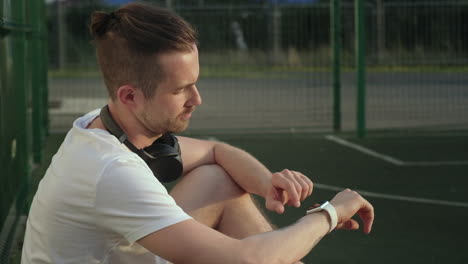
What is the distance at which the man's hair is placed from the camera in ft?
9.86

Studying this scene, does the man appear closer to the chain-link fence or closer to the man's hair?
the man's hair

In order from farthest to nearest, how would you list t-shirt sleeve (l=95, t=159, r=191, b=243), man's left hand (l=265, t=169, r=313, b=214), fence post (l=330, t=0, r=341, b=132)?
1. fence post (l=330, t=0, r=341, b=132)
2. man's left hand (l=265, t=169, r=313, b=214)
3. t-shirt sleeve (l=95, t=159, r=191, b=243)

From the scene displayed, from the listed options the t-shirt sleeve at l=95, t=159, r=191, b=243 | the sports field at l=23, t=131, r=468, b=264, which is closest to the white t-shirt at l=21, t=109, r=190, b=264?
the t-shirt sleeve at l=95, t=159, r=191, b=243

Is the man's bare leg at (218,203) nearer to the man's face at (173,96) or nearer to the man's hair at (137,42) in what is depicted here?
the man's face at (173,96)

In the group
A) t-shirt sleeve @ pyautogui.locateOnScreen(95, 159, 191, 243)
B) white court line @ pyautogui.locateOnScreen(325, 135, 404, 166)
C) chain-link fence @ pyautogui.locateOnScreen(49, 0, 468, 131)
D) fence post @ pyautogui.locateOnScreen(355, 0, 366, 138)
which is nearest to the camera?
t-shirt sleeve @ pyautogui.locateOnScreen(95, 159, 191, 243)

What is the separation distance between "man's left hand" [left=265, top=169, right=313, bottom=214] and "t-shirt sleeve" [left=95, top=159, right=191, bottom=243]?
594mm

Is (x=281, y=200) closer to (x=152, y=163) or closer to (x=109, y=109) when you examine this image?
(x=152, y=163)

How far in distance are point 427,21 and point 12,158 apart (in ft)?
30.8

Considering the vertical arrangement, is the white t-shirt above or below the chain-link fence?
above

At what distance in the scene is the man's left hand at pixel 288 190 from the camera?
3.40 meters

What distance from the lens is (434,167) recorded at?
9.06m

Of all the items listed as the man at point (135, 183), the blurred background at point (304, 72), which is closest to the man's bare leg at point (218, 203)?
the man at point (135, 183)

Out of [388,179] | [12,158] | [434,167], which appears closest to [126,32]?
[12,158]

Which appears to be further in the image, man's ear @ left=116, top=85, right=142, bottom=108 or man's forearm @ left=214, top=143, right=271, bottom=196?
man's forearm @ left=214, top=143, right=271, bottom=196
